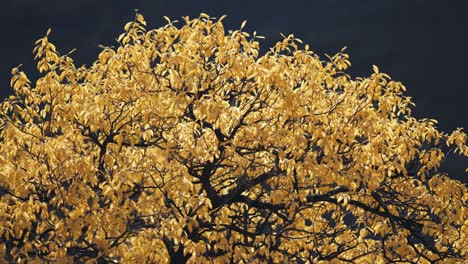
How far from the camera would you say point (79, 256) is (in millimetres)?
13227

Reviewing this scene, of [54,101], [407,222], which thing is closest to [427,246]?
[407,222]

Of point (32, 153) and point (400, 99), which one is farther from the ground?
point (400, 99)

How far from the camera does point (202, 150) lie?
12211mm

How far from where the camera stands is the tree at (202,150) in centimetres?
1201

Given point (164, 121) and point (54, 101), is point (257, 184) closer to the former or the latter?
point (164, 121)

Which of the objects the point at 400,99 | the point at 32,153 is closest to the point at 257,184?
the point at 400,99

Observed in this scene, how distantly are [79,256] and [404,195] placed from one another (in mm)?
5967

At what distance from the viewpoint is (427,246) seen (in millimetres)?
13453

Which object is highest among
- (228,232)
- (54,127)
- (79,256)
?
(54,127)

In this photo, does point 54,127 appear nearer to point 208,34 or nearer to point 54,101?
point 54,101

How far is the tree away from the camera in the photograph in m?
12.0

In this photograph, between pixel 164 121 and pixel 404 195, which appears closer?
pixel 164 121

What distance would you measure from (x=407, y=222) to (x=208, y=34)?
4.93 meters

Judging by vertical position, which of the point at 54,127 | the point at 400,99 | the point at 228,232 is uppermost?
the point at 400,99
